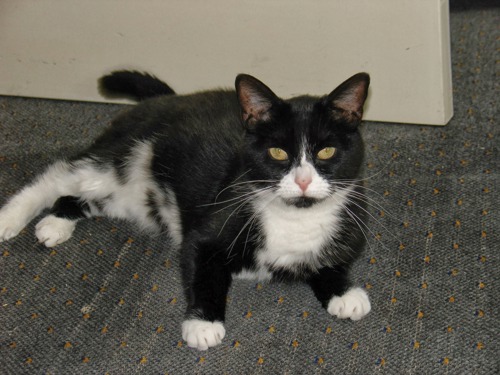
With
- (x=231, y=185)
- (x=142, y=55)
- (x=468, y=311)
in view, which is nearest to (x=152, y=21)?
(x=142, y=55)

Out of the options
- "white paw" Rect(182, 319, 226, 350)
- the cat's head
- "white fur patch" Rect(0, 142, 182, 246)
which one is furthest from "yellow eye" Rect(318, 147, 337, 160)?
"white fur patch" Rect(0, 142, 182, 246)

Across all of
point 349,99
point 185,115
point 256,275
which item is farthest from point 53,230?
point 349,99

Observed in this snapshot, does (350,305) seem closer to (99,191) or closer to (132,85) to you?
(99,191)

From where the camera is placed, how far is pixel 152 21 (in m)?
2.27

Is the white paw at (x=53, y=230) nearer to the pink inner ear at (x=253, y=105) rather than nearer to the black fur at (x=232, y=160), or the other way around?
the black fur at (x=232, y=160)

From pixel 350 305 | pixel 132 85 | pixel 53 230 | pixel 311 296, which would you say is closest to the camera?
pixel 350 305

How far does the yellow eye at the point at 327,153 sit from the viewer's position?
1468mm

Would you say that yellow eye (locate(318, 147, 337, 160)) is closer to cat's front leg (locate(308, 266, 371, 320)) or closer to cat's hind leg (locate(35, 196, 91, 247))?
cat's front leg (locate(308, 266, 371, 320))

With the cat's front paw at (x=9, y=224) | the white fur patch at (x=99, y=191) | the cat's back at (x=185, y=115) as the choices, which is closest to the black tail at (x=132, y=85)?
the cat's back at (x=185, y=115)

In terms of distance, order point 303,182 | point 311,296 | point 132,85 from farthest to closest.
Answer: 1. point 132,85
2. point 311,296
3. point 303,182

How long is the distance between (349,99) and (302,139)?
152 millimetres

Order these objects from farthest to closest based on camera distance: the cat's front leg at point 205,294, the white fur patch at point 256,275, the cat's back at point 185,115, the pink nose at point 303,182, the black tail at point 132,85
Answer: the black tail at point 132,85, the cat's back at point 185,115, the white fur patch at point 256,275, the cat's front leg at point 205,294, the pink nose at point 303,182

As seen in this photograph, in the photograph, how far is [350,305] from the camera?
1.57m

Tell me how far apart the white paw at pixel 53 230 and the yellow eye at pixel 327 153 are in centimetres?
88
